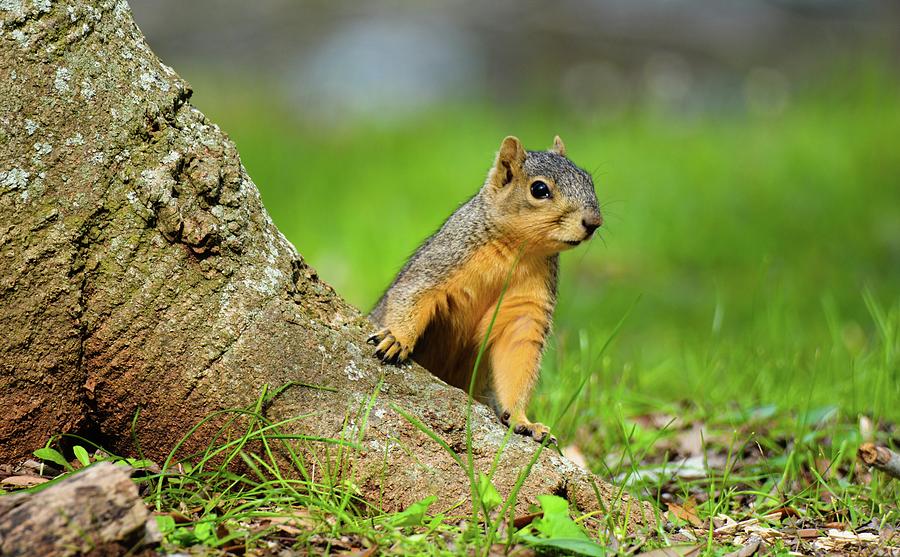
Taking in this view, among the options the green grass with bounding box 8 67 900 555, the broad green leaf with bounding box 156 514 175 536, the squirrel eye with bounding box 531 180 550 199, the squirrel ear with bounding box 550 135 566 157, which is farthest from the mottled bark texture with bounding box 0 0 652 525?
the squirrel ear with bounding box 550 135 566 157

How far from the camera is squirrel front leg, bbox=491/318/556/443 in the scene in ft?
11.4

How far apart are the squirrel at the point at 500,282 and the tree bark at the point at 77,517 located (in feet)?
4.61

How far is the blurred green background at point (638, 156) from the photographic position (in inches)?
176

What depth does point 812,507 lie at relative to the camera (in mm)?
3049

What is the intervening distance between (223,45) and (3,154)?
10296 millimetres

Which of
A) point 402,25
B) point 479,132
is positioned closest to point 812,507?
point 479,132

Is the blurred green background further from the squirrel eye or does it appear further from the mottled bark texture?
the mottled bark texture

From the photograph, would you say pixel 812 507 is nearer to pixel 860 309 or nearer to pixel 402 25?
pixel 860 309

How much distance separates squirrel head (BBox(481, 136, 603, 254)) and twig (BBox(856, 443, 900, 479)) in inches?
46.0

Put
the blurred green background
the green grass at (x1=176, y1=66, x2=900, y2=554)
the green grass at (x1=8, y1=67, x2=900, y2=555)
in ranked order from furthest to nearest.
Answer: the blurred green background
the green grass at (x1=176, y1=66, x2=900, y2=554)
the green grass at (x1=8, y1=67, x2=900, y2=555)

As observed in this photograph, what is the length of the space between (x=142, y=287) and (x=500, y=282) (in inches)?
53.3

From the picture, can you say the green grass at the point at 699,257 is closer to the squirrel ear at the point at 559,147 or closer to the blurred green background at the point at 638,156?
the blurred green background at the point at 638,156

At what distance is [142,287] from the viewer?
262 centimetres

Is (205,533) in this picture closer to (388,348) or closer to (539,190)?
(388,348)
